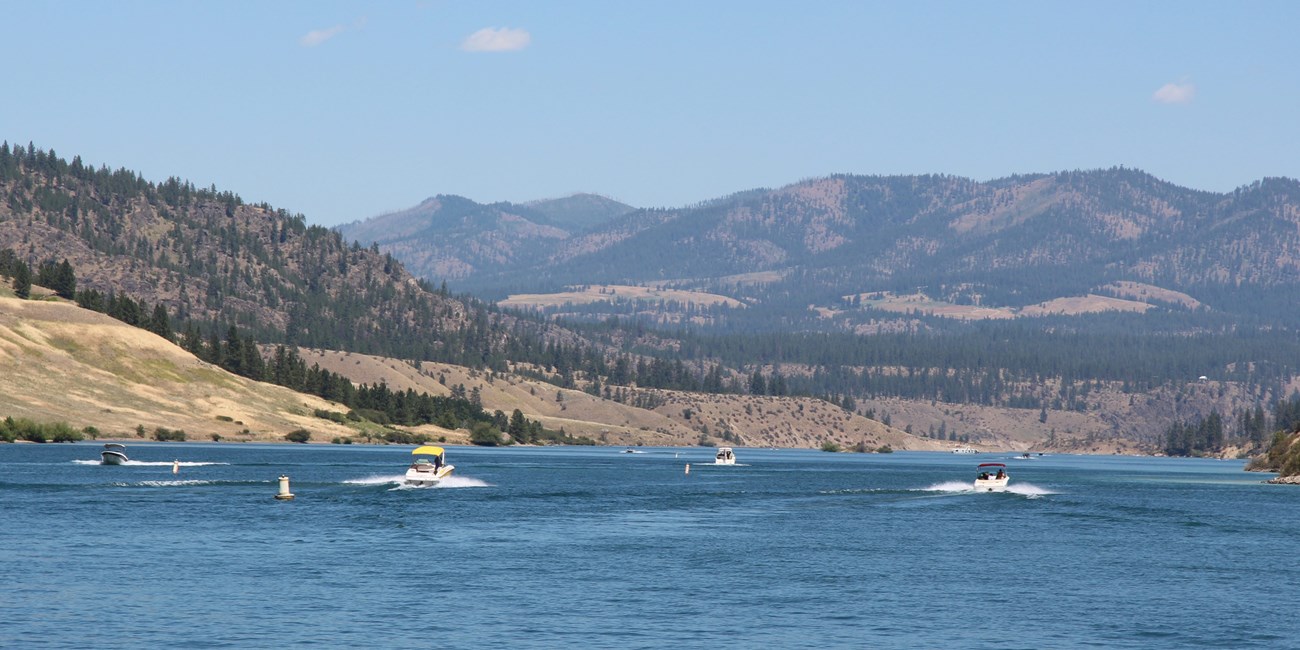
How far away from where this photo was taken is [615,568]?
3223 inches

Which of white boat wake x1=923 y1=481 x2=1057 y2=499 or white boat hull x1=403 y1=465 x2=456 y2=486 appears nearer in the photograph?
white boat hull x1=403 y1=465 x2=456 y2=486

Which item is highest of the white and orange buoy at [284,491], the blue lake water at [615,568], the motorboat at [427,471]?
the motorboat at [427,471]

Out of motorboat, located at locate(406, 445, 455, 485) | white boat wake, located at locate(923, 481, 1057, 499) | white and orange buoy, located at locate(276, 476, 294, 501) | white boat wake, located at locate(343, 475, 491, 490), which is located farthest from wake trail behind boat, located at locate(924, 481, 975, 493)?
white and orange buoy, located at locate(276, 476, 294, 501)

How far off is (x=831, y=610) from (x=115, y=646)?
27.7m

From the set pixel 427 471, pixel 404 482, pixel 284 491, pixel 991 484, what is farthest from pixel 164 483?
pixel 991 484

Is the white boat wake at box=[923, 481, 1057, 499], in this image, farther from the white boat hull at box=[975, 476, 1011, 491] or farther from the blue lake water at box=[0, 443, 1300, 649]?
the blue lake water at box=[0, 443, 1300, 649]

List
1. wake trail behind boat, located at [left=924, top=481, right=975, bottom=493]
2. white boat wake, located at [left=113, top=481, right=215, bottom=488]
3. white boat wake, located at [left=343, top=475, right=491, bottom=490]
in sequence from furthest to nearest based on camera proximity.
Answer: wake trail behind boat, located at [left=924, top=481, right=975, bottom=493]
white boat wake, located at [left=343, top=475, right=491, bottom=490]
white boat wake, located at [left=113, top=481, right=215, bottom=488]

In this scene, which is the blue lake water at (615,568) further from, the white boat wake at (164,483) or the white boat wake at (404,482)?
the white boat wake at (404,482)

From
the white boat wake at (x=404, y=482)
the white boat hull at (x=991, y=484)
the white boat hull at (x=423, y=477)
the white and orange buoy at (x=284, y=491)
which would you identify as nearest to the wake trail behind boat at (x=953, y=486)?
the white boat hull at (x=991, y=484)

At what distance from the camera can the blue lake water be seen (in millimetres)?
62469

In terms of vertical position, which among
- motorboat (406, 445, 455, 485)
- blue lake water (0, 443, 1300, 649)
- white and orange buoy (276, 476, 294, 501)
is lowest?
blue lake water (0, 443, 1300, 649)

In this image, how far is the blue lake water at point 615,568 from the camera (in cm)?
6247

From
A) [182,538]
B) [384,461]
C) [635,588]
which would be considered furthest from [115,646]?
[384,461]

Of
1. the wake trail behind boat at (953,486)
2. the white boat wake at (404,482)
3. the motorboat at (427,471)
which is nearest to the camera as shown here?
the white boat wake at (404,482)
